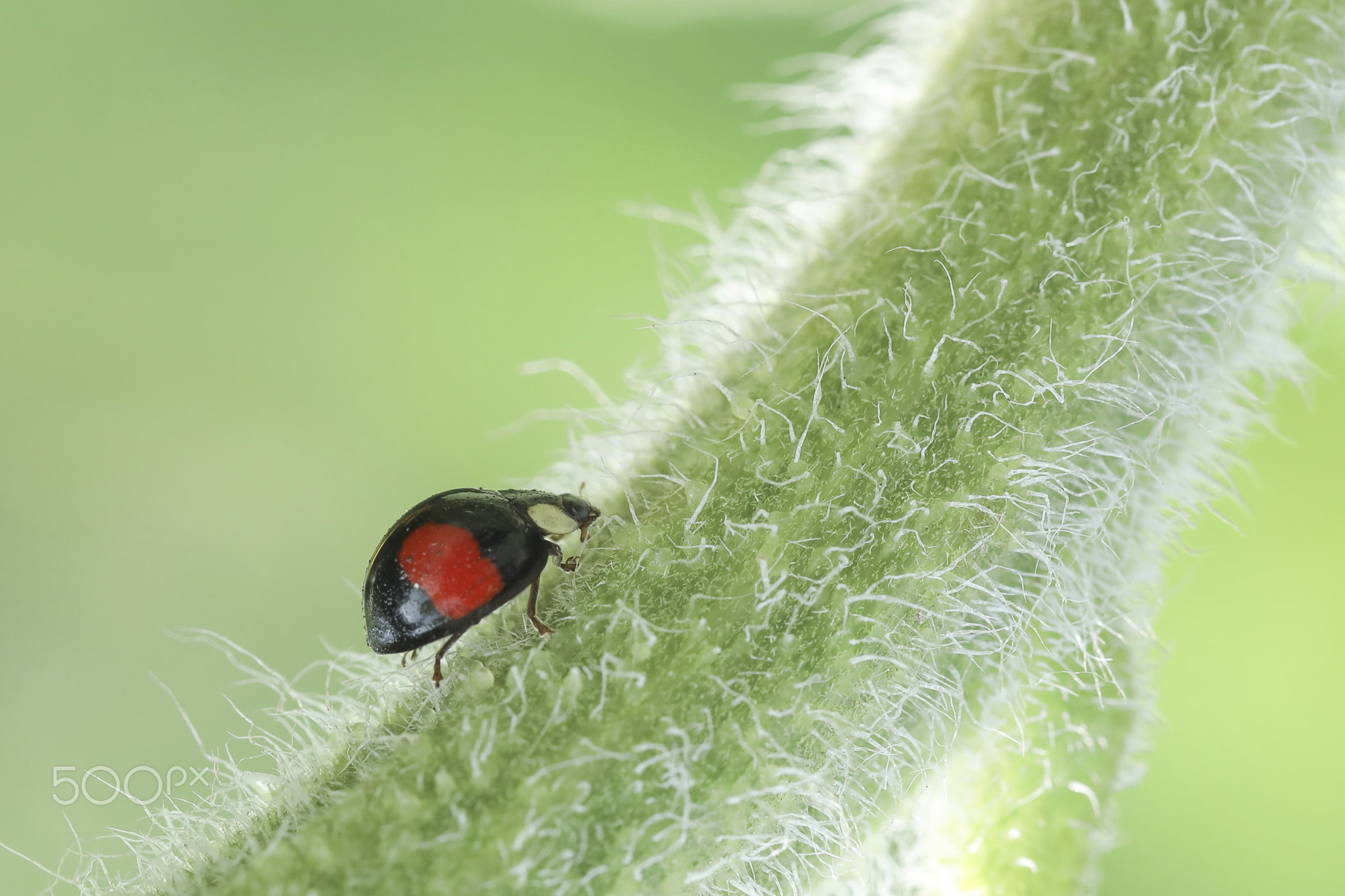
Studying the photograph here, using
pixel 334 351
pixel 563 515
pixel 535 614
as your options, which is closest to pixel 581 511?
pixel 563 515

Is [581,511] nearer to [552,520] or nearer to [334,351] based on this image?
[552,520]

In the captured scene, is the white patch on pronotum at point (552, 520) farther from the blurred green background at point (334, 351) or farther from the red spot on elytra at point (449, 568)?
the blurred green background at point (334, 351)

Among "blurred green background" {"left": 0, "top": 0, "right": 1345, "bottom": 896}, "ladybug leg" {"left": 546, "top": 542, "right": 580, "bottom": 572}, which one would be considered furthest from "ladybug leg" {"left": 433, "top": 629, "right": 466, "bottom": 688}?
"blurred green background" {"left": 0, "top": 0, "right": 1345, "bottom": 896}

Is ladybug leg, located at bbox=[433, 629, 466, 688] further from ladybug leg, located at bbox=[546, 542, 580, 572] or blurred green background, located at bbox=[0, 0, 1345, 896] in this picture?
blurred green background, located at bbox=[0, 0, 1345, 896]

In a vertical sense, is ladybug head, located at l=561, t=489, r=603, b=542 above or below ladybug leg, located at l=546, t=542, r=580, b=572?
above

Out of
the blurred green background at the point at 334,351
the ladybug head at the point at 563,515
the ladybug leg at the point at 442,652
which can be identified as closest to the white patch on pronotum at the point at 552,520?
the ladybug head at the point at 563,515

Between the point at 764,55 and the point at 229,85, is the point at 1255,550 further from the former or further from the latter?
the point at 229,85
